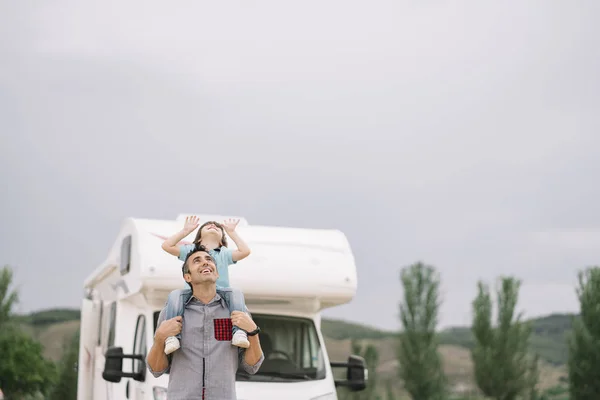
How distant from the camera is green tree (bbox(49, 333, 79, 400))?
22.4 m

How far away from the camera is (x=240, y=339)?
436 cm

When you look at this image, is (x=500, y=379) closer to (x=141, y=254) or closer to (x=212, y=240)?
(x=141, y=254)

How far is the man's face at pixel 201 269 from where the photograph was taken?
4.47m

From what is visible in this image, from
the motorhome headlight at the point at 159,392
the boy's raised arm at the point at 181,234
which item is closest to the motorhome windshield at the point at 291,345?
the motorhome headlight at the point at 159,392

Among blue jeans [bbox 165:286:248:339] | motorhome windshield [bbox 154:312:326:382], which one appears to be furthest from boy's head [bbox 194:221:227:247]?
motorhome windshield [bbox 154:312:326:382]

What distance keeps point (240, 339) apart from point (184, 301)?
0.40m

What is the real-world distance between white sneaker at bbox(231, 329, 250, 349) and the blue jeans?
0.05 meters

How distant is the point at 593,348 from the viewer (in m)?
18.2

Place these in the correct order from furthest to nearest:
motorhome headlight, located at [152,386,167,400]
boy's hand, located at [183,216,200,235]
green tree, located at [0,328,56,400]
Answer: green tree, located at [0,328,56,400]
motorhome headlight, located at [152,386,167,400]
boy's hand, located at [183,216,200,235]


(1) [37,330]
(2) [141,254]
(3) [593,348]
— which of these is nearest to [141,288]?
(2) [141,254]

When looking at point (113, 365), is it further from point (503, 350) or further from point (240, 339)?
point (503, 350)

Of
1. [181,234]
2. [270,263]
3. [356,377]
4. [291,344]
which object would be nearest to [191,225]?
[181,234]

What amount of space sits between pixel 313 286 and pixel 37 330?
20942 millimetres

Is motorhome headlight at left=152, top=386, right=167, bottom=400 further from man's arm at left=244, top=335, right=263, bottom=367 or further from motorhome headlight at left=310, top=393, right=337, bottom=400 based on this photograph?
man's arm at left=244, top=335, right=263, bottom=367
